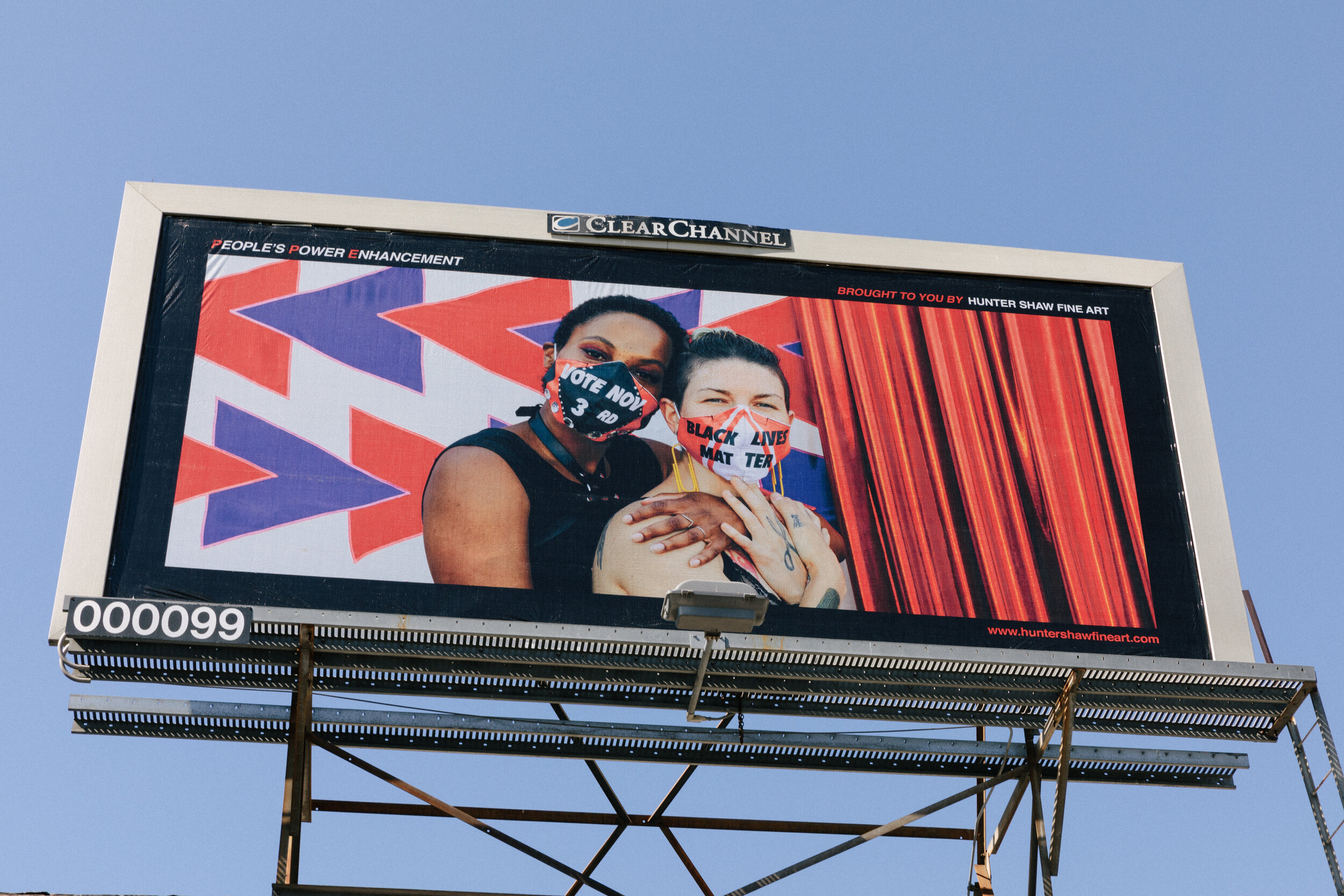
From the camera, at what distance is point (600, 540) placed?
13.6 meters

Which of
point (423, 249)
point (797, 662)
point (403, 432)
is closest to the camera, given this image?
point (797, 662)

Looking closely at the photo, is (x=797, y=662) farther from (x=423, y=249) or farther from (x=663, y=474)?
(x=423, y=249)

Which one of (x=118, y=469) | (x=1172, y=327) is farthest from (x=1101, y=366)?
(x=118, y=469)

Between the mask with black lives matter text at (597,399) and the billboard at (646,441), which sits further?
the mask with black lives matter text at (597,399)

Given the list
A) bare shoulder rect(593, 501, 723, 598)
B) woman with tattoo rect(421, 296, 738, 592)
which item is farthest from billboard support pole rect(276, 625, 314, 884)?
bare shoulder rect(593, 501, 723, 598)

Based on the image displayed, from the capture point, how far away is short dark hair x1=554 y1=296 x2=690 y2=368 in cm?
1471

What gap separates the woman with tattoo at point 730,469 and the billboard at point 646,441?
0.02m

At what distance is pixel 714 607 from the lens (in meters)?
11.9

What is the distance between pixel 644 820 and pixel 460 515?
3467mm

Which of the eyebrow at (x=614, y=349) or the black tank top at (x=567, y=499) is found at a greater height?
the eyebrow at (x=614, y=349)

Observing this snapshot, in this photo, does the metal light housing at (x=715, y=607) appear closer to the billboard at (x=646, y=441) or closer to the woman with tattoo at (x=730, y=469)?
the billboard at (x=646, y=441)

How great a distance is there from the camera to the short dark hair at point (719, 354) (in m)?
14.6

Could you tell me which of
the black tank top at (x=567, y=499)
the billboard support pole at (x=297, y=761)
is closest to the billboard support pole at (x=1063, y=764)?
the black tank top at (x=567, y=499)

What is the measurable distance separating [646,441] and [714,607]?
269cm
